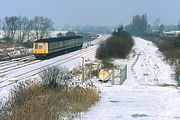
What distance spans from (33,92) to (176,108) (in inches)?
219

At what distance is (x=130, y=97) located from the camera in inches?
655

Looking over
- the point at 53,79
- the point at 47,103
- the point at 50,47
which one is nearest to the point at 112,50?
the point at 50,47

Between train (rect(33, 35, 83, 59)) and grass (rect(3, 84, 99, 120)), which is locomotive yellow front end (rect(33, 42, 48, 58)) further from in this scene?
grass (rect(3, 84, 99, 120))

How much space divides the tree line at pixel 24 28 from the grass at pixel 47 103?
5564cm

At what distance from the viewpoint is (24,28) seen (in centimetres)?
8581

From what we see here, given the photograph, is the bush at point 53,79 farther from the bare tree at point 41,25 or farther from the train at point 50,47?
the bare tree at point 41,25

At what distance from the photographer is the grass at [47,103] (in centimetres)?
1070

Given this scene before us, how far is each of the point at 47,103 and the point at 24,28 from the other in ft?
246

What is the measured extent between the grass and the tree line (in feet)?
183

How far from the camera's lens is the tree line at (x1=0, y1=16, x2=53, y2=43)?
78438 millimetres

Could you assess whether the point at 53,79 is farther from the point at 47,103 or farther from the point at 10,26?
the point at 10,26

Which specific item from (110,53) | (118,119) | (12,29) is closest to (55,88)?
(118,119)

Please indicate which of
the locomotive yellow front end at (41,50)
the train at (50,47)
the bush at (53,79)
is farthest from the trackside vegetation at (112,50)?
the bush at (53,79)

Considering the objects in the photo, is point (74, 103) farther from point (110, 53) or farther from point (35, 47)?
point (110, 53)
